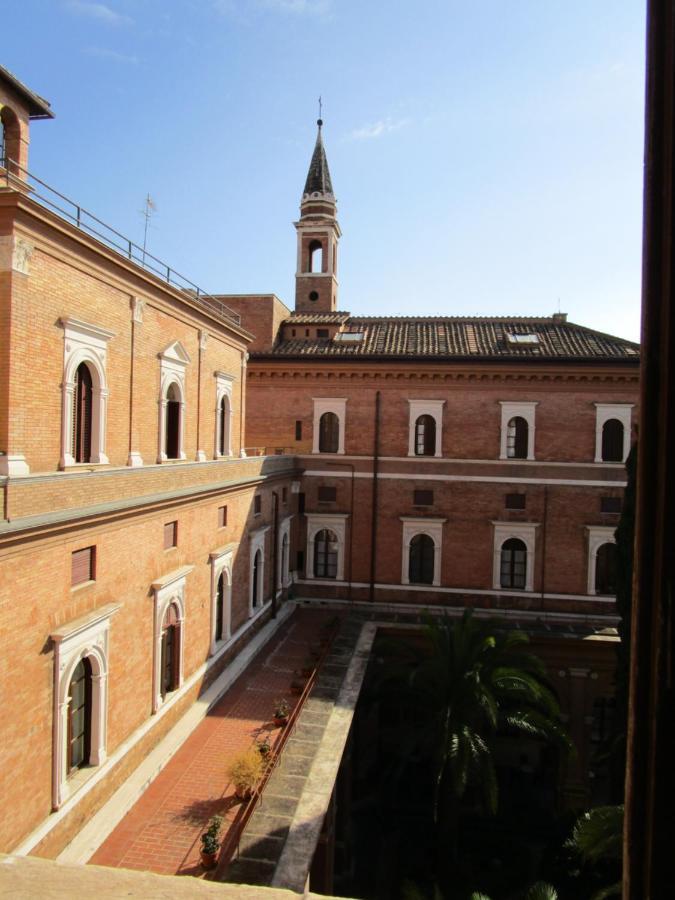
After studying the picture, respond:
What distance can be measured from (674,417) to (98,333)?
11.3 metres

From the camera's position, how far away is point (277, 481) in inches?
815

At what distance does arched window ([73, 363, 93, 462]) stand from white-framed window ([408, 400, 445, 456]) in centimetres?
1350

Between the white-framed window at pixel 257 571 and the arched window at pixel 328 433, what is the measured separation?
484 centimetres

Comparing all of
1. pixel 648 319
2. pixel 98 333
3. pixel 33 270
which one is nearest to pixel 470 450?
pixel 98 333

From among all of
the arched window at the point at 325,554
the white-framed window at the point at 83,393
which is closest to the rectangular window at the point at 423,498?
the arched window at the point at 325,554

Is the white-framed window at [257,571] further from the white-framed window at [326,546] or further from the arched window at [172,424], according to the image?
the arched window at [172,424]

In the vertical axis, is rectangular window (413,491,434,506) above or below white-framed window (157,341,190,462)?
below

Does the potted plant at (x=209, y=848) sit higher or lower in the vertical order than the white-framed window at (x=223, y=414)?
lower

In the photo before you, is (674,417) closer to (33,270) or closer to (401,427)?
(33,270)

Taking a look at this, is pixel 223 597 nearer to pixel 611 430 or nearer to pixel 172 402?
pixel 172 402

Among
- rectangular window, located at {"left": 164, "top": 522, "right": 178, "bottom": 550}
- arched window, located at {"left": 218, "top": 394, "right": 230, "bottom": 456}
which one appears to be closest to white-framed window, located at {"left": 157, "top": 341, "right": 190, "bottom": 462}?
rectangular window, located at {"left": 164, "top": 522, "right": 178, "bottom": 550}

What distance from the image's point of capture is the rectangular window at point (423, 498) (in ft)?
74.6

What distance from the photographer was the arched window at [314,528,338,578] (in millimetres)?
23188

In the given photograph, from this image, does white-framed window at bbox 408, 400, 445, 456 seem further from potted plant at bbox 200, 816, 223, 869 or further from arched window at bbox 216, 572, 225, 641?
potted plant at bbox 200, 816, 223, 869
